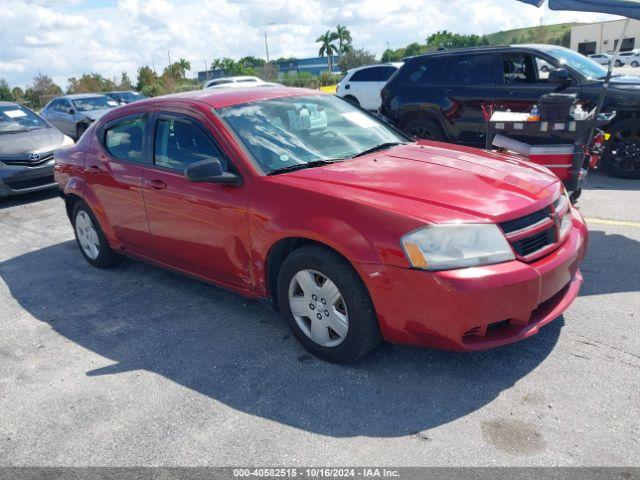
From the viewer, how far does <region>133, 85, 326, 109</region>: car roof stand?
165 inches

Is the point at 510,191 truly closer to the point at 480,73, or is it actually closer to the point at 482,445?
the point at 482,445

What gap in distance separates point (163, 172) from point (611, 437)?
3382 millimetres

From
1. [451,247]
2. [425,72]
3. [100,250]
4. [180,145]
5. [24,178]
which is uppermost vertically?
[425,72]

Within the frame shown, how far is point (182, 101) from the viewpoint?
14.1ft

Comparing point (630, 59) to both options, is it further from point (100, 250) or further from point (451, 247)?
point (451, 247)

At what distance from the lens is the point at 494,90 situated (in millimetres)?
7941

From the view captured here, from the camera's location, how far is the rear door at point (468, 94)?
7.97 m

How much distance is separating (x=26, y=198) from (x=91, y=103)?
7641mm

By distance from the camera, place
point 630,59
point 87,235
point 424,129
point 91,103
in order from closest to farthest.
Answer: point 87,235 → point 424,129 → point 91,103 → point 630,59

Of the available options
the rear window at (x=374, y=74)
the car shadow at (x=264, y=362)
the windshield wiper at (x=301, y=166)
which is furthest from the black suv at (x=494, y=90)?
the rear window at (x=374, y=74)

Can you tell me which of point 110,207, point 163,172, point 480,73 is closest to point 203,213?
point 163,172

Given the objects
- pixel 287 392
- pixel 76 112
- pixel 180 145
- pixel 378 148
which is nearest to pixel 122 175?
pixel 180 145

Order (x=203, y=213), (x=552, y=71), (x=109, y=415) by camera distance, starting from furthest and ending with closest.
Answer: (x=552, y=71), (x=203, y=213), (x=109, y=415)

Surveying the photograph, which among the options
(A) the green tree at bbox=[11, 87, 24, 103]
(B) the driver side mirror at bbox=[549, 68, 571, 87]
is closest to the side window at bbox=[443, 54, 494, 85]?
(B) the driver side mirror at bbox=[549, 68, 571, 87]
